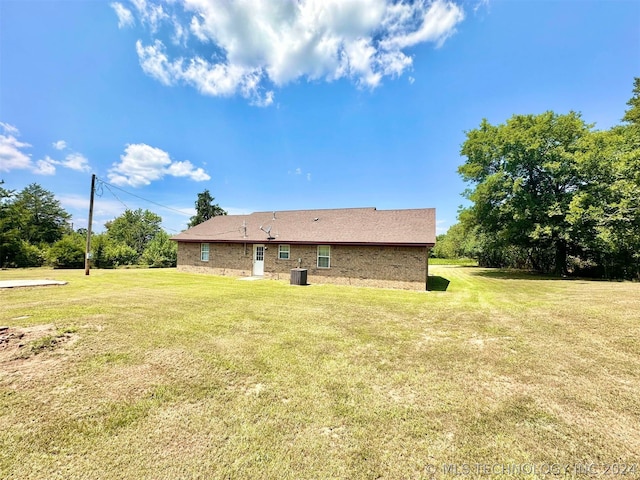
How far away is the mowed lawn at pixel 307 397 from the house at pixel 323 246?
739 centimetres

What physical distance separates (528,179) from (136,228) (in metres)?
49.6

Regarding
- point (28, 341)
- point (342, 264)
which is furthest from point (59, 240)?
point (28, 341)

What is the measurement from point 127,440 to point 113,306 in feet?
21.1

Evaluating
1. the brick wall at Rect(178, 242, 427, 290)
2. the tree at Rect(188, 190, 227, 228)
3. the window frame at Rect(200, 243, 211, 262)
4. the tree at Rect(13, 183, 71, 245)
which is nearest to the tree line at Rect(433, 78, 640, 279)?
the brick wall at Rect(178, 242, 427, 290)

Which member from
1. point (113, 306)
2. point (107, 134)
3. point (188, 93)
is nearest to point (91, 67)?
point (188, 93)

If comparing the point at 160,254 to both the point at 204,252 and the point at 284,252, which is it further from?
the point at 284,252

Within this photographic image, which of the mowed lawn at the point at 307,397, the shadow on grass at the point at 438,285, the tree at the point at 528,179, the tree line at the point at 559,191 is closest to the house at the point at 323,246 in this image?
the shadow on grass at the point at 438,285

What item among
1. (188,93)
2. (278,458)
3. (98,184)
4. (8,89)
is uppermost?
(188,93)

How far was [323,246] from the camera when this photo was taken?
15.6 m

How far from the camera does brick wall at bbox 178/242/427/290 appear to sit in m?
13.6

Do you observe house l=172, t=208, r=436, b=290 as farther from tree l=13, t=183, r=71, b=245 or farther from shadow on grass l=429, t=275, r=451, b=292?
tree l=13, t=183, r=71, b=245

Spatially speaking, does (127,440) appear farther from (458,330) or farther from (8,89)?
(8,89)

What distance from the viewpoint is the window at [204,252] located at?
19.3 m

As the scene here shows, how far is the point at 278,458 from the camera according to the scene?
234 cm
